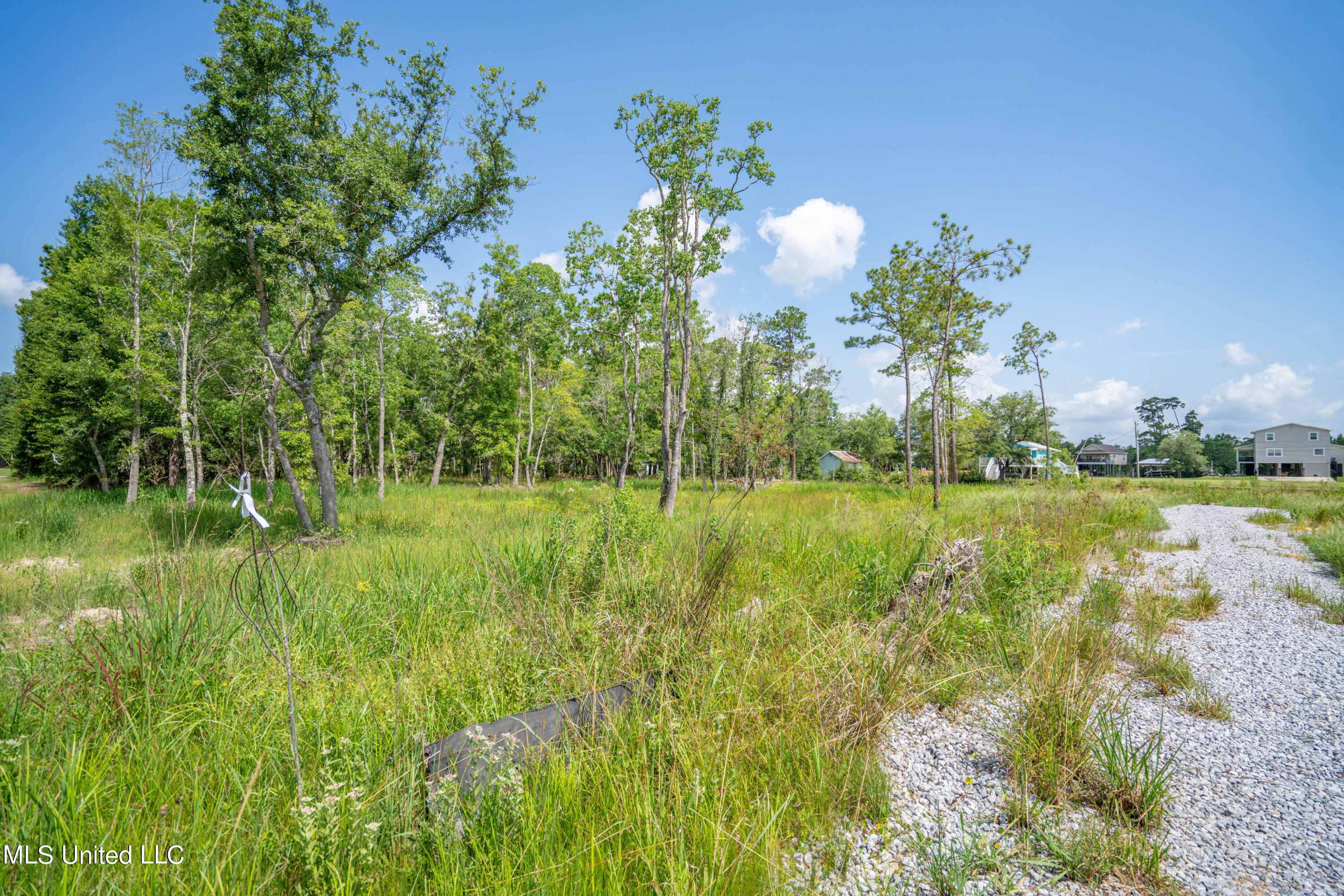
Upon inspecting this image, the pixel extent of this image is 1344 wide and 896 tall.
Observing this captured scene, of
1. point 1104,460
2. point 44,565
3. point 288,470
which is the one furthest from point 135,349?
point 1104,460

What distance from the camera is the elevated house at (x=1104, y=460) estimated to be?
7538cm

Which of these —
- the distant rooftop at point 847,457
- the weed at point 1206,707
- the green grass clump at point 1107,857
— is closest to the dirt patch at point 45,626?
the green grass clump at point 1107,857

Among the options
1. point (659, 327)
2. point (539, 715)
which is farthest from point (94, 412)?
point (539, 715)

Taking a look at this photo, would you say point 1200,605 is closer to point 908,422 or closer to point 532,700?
point 532,700

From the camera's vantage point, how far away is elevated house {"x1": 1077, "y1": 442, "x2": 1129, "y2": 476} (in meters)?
75.4

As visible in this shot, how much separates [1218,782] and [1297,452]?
86.7m

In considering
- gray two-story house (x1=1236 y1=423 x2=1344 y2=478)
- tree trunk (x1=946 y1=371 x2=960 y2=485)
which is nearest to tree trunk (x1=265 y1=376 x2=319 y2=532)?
tree trunk (x1=946 y1=371 x2=960 y2=485)

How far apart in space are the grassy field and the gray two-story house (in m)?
82.2

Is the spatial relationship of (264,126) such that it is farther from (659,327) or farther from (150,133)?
(659,327)

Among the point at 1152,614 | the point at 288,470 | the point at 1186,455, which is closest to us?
the point at 1152,614

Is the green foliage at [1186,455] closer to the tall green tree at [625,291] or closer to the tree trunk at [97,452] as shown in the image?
the tall green tree at [625,291]

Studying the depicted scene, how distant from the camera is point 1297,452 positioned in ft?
177

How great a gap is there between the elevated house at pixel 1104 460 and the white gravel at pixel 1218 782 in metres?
92.2

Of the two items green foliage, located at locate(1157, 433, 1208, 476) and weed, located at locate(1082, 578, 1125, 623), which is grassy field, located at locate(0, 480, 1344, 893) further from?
green foliage, located at locate(1157, 433, 1208, 476)
